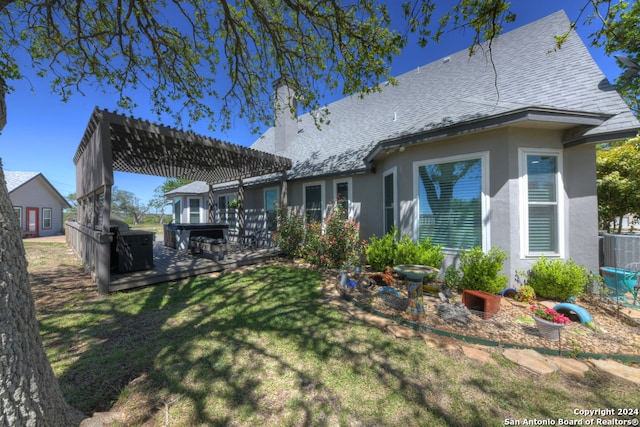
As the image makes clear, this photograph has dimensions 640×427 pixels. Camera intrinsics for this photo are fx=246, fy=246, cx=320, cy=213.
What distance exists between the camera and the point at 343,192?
28.5ft

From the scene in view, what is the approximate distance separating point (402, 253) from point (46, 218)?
30.8m

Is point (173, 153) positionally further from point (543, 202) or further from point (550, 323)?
point (543, 202)

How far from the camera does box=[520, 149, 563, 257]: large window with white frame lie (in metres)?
4.93

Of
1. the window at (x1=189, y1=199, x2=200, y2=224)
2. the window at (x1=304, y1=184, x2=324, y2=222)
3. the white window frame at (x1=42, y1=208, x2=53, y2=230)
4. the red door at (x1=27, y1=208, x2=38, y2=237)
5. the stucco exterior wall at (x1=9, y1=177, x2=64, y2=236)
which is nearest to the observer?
the window at (x1=304, y1=184, x2=324, y2=222)

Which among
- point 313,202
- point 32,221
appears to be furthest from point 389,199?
point 32,221

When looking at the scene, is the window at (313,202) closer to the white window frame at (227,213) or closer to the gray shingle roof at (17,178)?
the white window frame at (227,213)

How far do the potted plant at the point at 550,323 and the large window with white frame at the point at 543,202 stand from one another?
1.94m

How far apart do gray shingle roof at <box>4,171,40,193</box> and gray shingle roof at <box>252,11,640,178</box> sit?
75.8 feet

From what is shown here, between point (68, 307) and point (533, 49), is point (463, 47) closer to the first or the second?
point (533, 49)

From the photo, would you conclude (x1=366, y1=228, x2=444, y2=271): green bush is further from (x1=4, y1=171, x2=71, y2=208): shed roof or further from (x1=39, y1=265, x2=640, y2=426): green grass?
(x1=4, y1=171, x2=71, y2=208): shed roof

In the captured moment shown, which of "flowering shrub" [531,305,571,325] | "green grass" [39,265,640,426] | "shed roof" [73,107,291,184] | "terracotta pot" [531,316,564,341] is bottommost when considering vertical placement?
"green grass" [39,265,640,426]

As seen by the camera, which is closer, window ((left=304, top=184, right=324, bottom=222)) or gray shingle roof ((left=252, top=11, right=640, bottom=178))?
gray shingle roof ((left=252, top=11, right=640, bottom=178))

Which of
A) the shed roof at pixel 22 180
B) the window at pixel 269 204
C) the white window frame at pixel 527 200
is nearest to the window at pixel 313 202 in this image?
the window at pixel 269 204

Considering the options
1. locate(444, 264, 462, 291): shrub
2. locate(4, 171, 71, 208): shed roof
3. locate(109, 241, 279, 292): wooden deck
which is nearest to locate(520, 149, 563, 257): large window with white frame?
locate(444, 264, 462, 291): shrub
